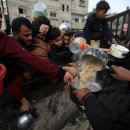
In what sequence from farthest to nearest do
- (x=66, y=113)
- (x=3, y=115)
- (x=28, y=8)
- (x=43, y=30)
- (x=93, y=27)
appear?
(x=28, y=8) < (x=93, y=27) < (x=66, y=113) < (x=43, y=30) < (x=3, y=115)

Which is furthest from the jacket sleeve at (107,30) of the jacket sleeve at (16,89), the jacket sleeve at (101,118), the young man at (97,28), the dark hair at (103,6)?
the jacket sleeve at (16,89)

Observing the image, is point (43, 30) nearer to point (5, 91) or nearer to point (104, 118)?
point (5, 91)

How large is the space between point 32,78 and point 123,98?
1.23 m

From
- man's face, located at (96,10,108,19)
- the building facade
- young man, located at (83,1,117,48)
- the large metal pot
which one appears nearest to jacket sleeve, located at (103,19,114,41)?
young man, located at (83,1,117,48)

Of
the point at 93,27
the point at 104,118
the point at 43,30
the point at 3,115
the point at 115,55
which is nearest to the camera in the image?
the point at 104,118

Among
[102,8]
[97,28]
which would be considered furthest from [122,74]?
[97,28]

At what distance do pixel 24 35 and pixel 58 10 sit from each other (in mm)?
18918

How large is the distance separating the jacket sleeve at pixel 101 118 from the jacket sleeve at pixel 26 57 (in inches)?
17.7

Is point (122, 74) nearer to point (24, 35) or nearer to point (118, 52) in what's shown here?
point (24, 35)

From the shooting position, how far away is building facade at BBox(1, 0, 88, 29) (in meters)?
14.0

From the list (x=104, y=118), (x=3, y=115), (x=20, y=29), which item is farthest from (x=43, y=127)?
(x=20, y=29)

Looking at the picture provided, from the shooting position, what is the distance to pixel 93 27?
113 inches

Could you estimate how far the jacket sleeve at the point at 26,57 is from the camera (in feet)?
3.13

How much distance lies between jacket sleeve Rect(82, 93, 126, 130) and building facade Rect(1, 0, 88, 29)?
17077 millimetres
